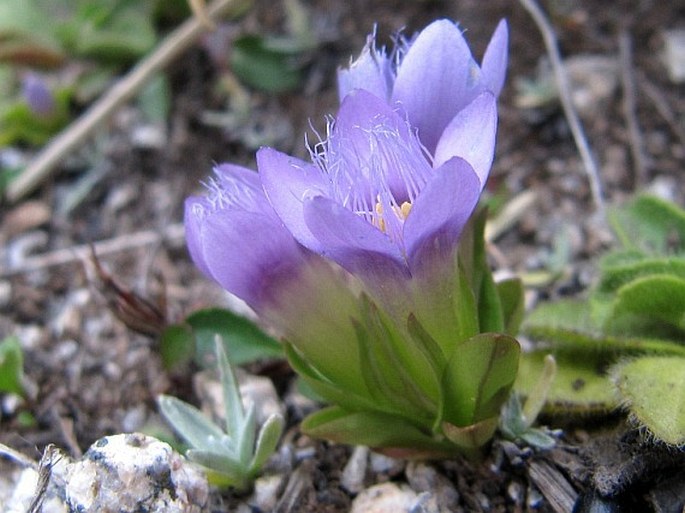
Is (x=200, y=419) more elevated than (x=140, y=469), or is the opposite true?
(x=140, y=469)

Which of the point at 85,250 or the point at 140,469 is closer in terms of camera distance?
the point at 140,469

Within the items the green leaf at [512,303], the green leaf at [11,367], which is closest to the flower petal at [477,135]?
the green leaf at [512,303]

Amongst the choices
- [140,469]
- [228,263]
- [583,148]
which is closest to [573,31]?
[583,148]

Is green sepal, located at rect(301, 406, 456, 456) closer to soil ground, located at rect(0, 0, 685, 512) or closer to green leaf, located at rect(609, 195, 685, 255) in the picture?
soil ground, located at rect(0, 0, 685, 512)

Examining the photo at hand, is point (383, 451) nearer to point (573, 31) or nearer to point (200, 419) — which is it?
point (200, 419)

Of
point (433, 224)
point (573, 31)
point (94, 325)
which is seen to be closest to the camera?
point (433, 224)

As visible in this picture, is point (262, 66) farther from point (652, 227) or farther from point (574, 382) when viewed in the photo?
point (574, 382)

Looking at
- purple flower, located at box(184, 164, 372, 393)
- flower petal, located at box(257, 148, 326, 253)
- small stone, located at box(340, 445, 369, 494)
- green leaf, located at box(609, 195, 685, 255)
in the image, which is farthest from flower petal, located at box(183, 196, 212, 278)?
green leaf, located at box(609, 195, 685, 255)
